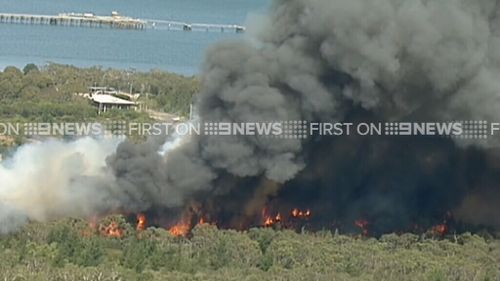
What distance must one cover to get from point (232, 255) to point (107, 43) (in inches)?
1534

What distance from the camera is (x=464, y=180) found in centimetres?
1917

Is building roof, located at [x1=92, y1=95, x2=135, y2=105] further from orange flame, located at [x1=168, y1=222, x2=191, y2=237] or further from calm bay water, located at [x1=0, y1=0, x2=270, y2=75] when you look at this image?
orange flame, located at [x1=168, y1=222, x2=191, y2=237]

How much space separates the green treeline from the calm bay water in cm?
1489

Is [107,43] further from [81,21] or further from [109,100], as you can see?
[109,100]

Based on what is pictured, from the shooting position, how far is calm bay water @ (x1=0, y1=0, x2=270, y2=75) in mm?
45938

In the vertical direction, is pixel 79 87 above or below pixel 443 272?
above

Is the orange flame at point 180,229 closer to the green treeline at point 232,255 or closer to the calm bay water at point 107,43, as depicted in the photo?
the green treeline at point 232,255

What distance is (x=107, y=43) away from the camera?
54219 millimetres

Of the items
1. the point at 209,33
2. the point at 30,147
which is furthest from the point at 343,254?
the point at 209,33

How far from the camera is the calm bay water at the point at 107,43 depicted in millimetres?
45938

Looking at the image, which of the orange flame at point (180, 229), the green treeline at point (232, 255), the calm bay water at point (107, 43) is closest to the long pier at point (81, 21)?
the calm bay water at point (107, 43)

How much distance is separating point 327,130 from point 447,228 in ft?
8.21

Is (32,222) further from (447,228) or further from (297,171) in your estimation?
(447,228)

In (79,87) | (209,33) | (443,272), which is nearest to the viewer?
(443,272)
